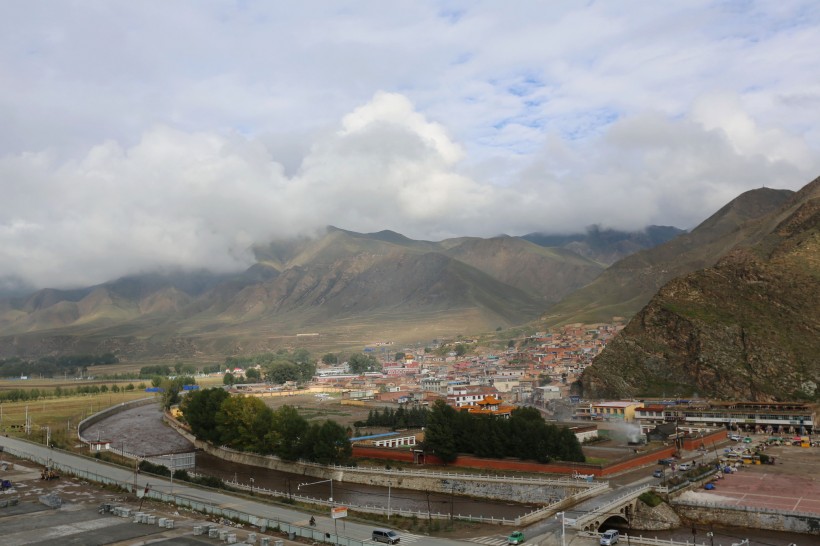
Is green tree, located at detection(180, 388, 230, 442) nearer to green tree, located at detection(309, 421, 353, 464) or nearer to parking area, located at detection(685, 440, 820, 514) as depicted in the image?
green tree, located at detection(309, 421, 353, 464)

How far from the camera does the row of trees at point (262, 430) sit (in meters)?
73.4

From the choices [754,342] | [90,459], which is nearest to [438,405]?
[90,459]

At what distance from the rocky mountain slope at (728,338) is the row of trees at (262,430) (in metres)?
64.9

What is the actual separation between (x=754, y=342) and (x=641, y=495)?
74514 millimetres

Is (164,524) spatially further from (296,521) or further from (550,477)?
(550,477)

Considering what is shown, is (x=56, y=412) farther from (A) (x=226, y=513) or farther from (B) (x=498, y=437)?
(B) (x=498, y=437)

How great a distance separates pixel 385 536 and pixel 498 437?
27.9m

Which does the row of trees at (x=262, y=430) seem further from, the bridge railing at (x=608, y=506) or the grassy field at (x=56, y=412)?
the bridge railing at (x=608, y=506)

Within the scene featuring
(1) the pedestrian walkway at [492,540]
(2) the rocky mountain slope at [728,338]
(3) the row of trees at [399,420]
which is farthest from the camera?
(2) the rocky mountain slope at [728,338]

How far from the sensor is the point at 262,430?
81875mm

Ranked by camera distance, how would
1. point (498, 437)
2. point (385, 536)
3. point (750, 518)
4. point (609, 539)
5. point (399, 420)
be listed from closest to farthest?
point (385, 536), point (609, 539), point (750, 518), point (498, 437), point (399, 420)

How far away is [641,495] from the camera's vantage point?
179 feet

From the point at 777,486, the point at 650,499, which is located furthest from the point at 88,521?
the point at 777,486

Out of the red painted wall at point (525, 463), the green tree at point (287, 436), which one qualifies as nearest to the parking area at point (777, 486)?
the red painted wall at point (525, 463)
